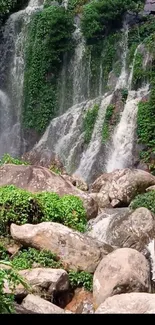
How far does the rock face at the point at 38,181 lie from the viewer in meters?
11.9

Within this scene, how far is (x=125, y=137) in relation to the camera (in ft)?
58.0

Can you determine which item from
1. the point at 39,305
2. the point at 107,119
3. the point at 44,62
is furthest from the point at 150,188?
the point at 44,62

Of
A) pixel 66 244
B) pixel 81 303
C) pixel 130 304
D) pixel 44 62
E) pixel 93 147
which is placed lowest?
pixel 93 147

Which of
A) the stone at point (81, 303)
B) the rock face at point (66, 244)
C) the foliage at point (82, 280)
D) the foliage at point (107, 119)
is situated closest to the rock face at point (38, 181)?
the rock face at point (66, 244)

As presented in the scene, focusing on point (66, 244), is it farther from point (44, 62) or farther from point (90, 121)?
point (44, 62)

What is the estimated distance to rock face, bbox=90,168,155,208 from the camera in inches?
496

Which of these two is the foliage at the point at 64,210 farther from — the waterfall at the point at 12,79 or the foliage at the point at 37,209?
the waterfall at the point at 12,79

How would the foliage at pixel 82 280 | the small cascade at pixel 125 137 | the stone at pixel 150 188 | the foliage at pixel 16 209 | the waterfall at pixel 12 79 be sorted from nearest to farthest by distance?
the foliage at pixel 82 280 < the foliage at pixel 16 209 < the stone at pixel 150 188 < the small cascade at pixel 125 137 < the waterfall at pixel 12 79

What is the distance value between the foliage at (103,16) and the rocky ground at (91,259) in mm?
11343

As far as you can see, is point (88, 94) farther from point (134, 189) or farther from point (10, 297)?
point (10, 297)

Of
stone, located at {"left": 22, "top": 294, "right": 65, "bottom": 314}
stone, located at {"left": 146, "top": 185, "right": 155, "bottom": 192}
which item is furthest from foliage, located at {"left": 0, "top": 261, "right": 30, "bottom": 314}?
stone, located at {"left": 146, "top": 185, "right": 155, "bottom": 192}

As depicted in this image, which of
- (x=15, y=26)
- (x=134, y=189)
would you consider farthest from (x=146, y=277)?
(x=15, y=26)

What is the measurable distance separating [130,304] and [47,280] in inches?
73.1

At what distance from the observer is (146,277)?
7785mm
